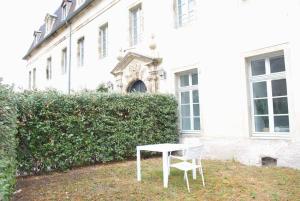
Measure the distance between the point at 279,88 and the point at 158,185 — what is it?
408 centimetres

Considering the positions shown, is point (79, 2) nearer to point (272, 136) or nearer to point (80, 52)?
point (80, 52)

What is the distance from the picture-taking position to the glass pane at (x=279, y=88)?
23.5 ft

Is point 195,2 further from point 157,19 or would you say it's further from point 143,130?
point 143,130

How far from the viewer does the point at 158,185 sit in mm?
5438

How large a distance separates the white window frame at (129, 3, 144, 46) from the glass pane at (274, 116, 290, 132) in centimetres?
662

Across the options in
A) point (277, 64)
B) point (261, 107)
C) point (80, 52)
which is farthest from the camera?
point (80, 52)

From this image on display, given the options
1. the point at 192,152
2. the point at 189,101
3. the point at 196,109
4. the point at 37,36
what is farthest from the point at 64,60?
the point at 192,152

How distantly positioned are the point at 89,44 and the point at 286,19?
11.2m

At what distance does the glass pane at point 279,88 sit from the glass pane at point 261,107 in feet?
1.10

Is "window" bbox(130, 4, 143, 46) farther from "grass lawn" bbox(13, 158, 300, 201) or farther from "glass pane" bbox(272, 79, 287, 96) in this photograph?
"grass lawn" bbox(13, 158, 300, 201)

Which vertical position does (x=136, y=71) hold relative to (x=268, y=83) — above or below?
above

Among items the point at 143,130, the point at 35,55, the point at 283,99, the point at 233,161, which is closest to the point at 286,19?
the point at 283,99

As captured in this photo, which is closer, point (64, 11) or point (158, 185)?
point (158, 185)

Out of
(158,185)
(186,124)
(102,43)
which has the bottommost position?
(158,185)
